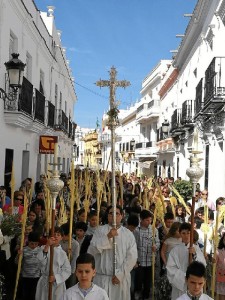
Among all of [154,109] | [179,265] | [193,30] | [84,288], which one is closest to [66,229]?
[179,265]

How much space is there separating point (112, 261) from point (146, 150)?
27341 mm

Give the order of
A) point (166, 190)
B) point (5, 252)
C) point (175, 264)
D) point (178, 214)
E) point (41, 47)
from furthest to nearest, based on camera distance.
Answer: point (41, 47) < point (166, 190) < point (178, 214) < point (5, 252) < point (175, 264)

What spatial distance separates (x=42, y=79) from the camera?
51.5ft

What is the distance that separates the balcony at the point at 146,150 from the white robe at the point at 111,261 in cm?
2489

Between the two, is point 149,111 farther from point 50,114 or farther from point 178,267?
point 178,267

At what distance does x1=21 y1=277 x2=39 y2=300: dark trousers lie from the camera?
5477mm

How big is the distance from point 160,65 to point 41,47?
1659 centimetres

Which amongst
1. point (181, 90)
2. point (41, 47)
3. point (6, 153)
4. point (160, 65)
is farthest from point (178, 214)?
point (160, 65)

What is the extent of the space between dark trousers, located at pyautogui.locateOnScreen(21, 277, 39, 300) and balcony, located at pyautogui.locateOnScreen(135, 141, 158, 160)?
80.6ft

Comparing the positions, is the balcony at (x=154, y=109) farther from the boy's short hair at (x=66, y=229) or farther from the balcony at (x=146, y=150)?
the boy's short hair at (x=66, y=229)

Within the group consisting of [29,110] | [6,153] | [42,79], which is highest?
[42,79]

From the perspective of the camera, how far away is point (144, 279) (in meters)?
6.36

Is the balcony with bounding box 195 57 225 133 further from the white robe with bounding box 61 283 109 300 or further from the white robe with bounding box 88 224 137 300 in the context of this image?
the white robe with bounding box 61 283 109 300

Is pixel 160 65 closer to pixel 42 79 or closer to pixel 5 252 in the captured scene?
pixel 42 79
